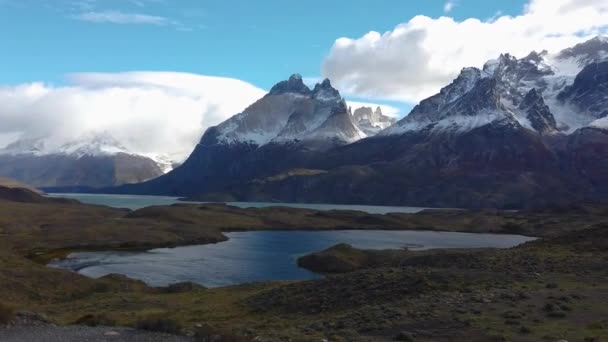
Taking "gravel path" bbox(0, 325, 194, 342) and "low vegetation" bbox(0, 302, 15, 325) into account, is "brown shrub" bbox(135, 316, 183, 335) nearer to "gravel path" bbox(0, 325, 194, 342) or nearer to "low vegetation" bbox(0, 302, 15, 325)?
"gravel path" bbox(0, 325, 194, 342)

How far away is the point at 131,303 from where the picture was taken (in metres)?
63.9

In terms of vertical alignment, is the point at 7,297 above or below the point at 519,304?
below

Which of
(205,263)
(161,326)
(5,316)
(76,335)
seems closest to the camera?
(76,335)

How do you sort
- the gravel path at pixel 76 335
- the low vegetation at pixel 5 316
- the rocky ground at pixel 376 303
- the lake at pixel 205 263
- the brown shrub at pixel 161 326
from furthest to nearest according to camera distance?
the lake at pixel 205 263 < the brown shrub at pixel 161 326 < the low vegetation at pixel 5 316 < the rocky ground at pixel 376 303 < the gravel path at pixel 76 335

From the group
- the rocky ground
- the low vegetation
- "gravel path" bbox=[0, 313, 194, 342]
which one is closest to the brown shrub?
the rocky ground

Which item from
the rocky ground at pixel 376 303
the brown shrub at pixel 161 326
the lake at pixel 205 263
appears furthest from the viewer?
the lake at pixel 205 263

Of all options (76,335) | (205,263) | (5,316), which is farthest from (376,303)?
(205,263)

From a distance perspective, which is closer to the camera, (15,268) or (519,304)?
(519,304)

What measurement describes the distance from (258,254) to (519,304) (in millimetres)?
116589

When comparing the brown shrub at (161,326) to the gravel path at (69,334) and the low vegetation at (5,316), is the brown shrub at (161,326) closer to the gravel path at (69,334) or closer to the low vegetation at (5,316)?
the gravel path at (69,334)

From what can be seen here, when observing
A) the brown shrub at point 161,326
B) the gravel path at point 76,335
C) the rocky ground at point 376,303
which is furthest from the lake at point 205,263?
the gravel path at point 76,335

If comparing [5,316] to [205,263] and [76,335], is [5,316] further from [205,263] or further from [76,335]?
[205,263]

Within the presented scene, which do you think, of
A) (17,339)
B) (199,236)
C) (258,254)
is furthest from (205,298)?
(199,236)

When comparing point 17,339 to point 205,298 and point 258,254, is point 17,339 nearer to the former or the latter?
point 205,298
